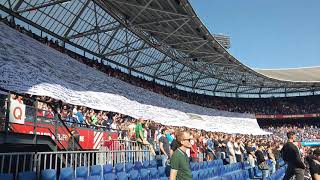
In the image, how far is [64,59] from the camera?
26359mm

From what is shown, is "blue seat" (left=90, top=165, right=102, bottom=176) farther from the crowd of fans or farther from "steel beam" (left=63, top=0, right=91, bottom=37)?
the crowd of fans

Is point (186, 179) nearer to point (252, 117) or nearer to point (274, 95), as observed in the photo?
point (252, 117)

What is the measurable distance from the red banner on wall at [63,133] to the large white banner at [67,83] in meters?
4.44

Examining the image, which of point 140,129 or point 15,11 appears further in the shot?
point 15,11

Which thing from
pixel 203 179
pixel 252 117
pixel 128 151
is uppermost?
pixel 252 117

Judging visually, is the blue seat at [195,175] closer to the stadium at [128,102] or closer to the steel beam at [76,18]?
the stadium at [128,102]

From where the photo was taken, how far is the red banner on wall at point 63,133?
995 centimetres

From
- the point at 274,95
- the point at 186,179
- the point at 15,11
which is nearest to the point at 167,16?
the point at 15,11

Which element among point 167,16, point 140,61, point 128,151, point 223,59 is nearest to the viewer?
point 128,151

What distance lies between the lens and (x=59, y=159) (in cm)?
987

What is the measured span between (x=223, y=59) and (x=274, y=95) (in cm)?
3270

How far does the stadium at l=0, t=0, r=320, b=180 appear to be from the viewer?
359 inches

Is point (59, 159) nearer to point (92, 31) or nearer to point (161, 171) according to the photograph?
point (161, 171)

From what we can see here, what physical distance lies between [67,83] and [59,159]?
13314 millimetres
